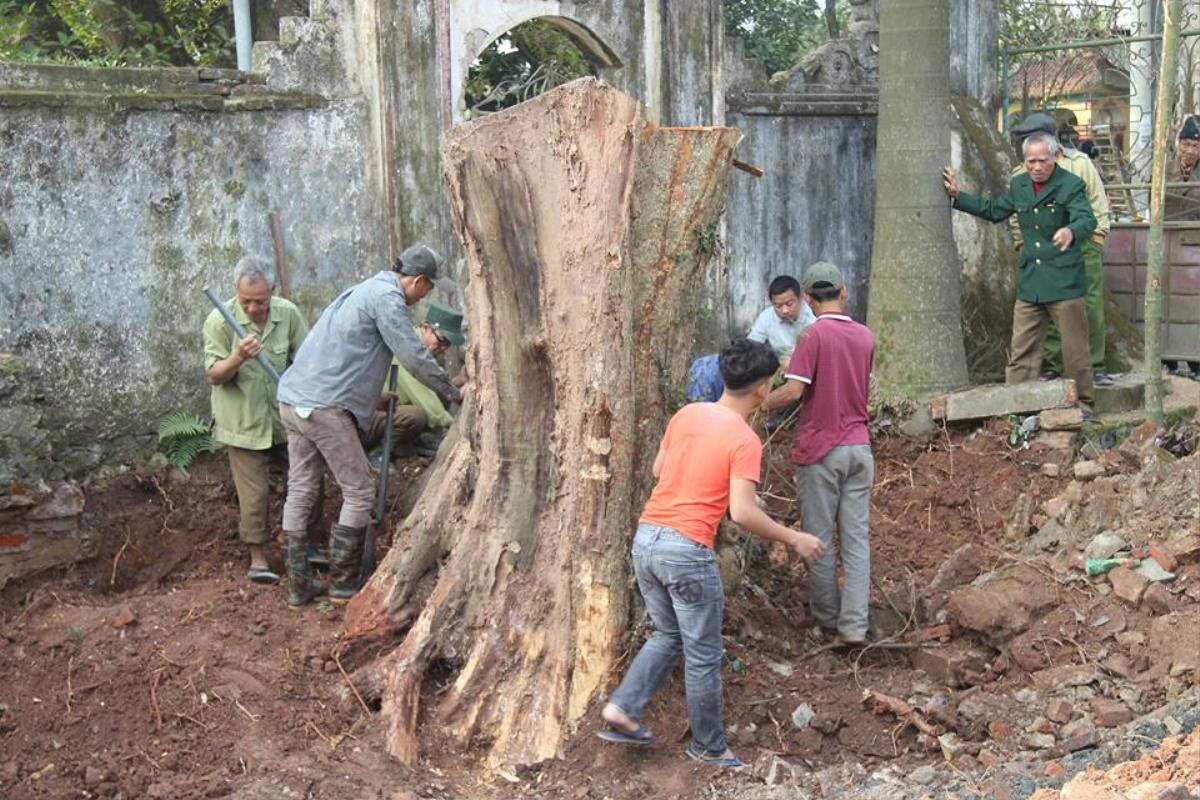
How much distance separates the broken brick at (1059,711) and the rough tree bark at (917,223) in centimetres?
400

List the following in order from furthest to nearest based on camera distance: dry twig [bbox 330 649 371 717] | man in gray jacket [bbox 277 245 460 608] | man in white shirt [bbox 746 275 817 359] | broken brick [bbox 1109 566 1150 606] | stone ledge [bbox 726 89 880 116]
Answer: stone ledge [bbox 726 89 880 116] < man in white shirt [bbox 746 275 817 359] < man in gray jacket [bbox 277 245 460 608] < broken brick [bbox 1109 566 1150 606] < dry twig [bbox 330 649 371 717]

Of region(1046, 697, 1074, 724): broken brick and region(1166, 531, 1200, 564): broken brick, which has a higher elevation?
region(1166, 531, 1200, 564): broken brick

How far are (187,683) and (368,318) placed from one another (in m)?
2.05

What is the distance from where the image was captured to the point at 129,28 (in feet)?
39.3

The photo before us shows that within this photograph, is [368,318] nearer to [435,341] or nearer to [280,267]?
[435,341]

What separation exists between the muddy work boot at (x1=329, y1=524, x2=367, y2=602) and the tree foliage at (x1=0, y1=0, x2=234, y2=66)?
529cm

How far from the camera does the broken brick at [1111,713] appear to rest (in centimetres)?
618

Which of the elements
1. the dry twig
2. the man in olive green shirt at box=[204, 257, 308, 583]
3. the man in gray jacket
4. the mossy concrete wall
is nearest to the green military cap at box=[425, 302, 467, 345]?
the man in gray jacket

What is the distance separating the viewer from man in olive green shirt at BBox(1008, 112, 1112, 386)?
10.0m

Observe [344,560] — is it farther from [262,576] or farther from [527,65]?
[527,65]

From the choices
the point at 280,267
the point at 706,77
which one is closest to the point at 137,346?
the point at 280,267

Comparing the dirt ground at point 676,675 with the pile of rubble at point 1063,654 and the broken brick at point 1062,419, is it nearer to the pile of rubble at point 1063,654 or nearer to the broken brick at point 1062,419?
the pile of rubble at point 1063,654

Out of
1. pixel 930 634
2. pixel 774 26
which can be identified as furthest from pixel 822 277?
pixel 774 26

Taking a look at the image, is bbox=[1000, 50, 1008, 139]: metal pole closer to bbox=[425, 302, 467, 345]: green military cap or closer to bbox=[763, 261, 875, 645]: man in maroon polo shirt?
bbox=[763, 261, 875, 645]: man in maroon polo shirt
